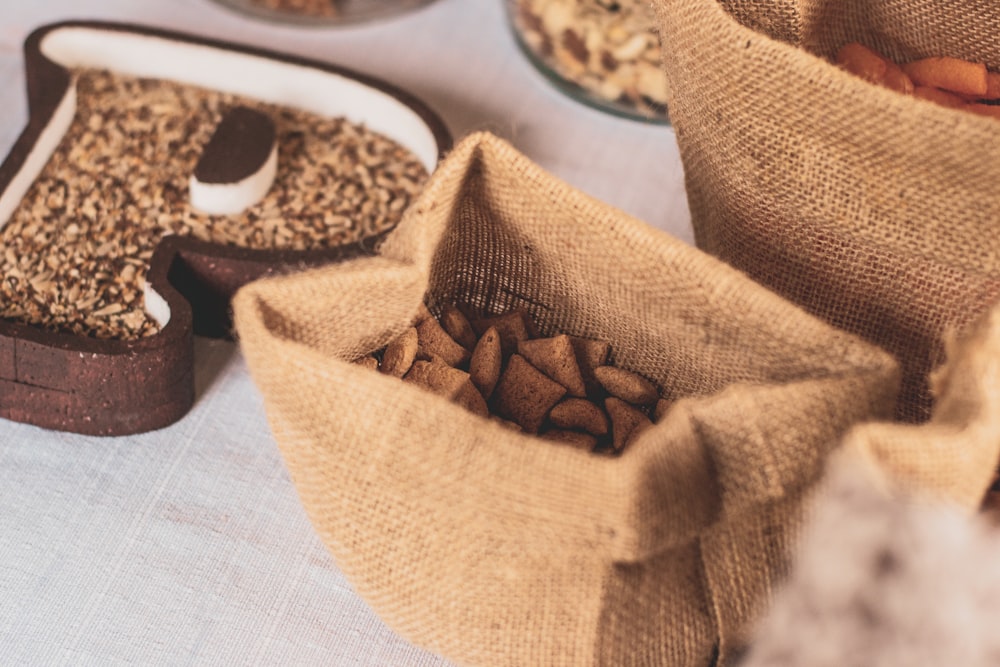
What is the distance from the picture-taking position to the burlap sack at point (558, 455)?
0.49 meters

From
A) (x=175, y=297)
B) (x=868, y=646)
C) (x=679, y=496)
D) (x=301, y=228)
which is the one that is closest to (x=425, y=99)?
(x=301, y=228)

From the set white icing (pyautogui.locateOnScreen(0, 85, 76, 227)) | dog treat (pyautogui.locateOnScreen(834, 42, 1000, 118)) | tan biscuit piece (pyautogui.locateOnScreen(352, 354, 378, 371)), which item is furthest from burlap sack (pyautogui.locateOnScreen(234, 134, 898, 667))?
white icing (pyautogui.locateOnScreen(0, 85, 76, 227))

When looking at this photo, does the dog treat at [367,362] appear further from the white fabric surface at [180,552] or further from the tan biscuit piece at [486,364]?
the white fabric surface at [180,552]

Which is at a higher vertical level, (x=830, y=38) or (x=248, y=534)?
(x=830, y=38)

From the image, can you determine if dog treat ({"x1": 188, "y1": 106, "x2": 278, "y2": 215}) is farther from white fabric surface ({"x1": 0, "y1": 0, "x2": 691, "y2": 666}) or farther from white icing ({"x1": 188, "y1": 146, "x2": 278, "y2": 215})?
white fabric surface ({"x1": 0, "y1": 0, "x2": 691, "y2": 666})

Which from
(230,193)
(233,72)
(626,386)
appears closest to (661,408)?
(626,386)

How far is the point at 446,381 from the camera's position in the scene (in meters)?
0.61

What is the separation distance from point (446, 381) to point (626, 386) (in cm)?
11

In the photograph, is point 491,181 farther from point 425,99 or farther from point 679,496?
point 425,99

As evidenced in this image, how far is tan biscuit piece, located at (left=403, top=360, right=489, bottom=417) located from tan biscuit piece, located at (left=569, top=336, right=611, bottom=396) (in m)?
0.08

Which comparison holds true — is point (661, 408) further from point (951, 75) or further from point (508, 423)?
point (951, 75)

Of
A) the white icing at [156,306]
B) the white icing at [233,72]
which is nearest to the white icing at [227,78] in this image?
the white icing at [233,72]

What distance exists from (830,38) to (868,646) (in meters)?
0.49

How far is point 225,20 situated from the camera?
1079 millimetres
